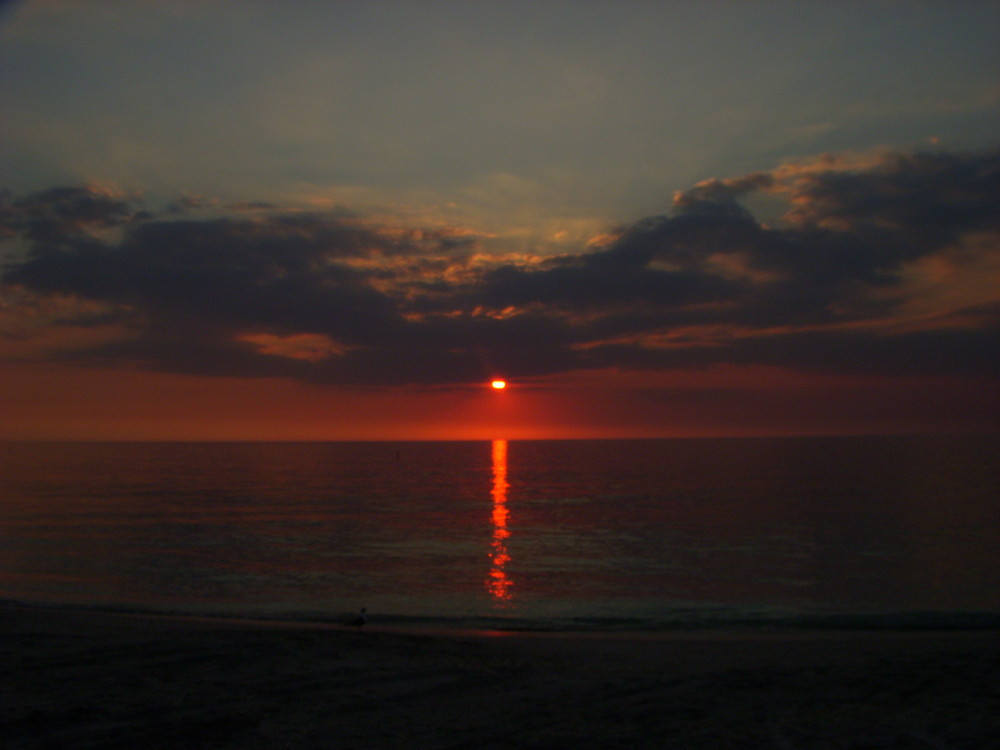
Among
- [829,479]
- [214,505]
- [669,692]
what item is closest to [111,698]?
[669,692]

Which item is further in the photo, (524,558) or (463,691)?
(524,558)

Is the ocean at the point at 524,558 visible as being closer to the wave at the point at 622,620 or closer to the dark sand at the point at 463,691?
the wave at the point at 622,620

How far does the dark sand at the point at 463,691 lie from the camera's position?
10016 millimetres

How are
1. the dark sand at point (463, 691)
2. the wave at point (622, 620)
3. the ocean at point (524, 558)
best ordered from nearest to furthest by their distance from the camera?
1. the dark sand at point (463, 691)
2. the wave at point (622, 620)
3. the ocean at point (524, 558)

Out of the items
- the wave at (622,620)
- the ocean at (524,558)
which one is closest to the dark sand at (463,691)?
→ the wave at (622,620)

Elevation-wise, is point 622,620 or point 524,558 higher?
point 622,620

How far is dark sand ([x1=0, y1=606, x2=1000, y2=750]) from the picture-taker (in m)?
10.0

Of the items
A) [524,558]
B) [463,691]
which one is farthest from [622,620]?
[524,558]

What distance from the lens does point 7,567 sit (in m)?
29.7

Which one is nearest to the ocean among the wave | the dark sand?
the wave

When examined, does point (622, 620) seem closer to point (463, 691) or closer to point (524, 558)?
point (463, 691)

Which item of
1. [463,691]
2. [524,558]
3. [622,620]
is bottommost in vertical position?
[524,558]

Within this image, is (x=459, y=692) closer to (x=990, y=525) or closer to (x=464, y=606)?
(x=464, y=606)

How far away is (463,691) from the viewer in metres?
12.3
